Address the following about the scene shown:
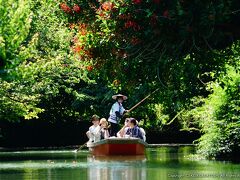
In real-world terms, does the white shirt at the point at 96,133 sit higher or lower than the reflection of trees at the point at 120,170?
higher

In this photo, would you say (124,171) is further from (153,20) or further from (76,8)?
(153,20)

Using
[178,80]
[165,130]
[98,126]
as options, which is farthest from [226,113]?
[165,130]

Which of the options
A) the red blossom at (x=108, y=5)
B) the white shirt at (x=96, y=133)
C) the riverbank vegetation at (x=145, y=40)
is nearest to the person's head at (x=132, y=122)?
the white shirt at (x=96, y=133)

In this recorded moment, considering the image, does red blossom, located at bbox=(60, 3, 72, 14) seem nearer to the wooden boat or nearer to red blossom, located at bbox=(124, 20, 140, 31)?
red blossom, located at bbox=(124, 20, 140, 31)

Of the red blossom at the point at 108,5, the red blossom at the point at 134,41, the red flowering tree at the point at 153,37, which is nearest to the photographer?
the red flowering tree at the point at 153,37

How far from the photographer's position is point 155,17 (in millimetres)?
Result: 16453

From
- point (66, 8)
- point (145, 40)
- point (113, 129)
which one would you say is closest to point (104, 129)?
point (113, 129)

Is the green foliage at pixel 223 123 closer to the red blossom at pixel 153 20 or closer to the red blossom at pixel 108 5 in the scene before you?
the red blossom at pixel 108 5

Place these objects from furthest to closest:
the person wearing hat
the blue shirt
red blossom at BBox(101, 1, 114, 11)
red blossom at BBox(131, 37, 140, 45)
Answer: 1. the blue shirt
2. the person wearing hat
3. red blossom at BBox(101, 1, 114, 11)
4. red blossom at BBox(131, 37, 140, 45)

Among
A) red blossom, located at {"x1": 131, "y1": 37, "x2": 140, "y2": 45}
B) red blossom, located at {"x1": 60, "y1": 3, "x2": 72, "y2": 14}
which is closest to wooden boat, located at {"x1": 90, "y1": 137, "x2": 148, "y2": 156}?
red blossom, located at {"x1": 60, "y1": 3, "x2": 72, "y2": 14}

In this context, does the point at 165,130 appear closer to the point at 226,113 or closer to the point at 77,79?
the point at 77,79

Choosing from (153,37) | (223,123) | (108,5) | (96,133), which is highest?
(108,5)

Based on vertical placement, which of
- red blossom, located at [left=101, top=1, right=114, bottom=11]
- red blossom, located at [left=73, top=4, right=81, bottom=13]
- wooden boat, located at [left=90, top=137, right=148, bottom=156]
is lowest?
wooden boat, located at [left=90, top=137, right=148, bottom=156]

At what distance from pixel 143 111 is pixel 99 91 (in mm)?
2746
